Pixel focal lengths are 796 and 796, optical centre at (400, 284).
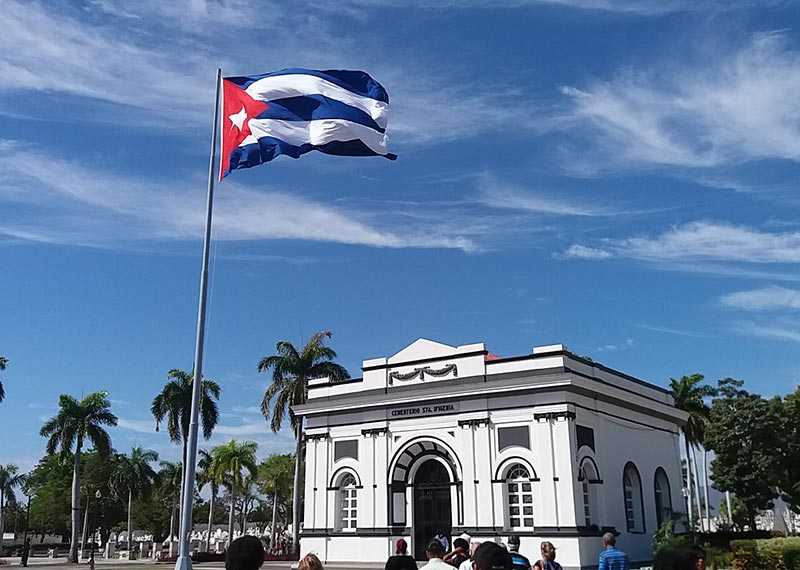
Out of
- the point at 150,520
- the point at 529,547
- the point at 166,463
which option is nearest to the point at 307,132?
the point at 529,547

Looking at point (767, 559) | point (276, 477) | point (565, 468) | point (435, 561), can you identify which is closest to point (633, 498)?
point (565, 468)

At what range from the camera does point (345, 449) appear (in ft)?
118

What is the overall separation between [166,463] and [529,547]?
4790 cm

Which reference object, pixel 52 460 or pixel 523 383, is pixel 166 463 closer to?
pixel 52 460

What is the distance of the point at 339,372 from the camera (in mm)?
45781

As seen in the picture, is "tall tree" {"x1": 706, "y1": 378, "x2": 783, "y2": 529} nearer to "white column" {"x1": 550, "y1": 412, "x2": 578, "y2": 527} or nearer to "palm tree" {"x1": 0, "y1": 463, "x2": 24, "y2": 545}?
"white column" {"x1": 550, "y1": 412, "x2": 578, "y2": 527}

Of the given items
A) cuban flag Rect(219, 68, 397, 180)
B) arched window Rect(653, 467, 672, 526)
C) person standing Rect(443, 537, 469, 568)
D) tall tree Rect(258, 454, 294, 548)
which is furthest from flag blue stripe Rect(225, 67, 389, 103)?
tall tree Rect(258, 454, 294, 548)

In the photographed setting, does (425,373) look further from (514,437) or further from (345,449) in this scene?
(345,449)


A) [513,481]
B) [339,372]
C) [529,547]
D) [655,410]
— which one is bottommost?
[529,547]

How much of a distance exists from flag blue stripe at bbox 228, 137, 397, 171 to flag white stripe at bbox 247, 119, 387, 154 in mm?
92

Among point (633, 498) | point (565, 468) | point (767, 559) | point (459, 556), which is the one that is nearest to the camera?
point (459, 556)

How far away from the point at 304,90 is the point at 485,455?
60.1 feet

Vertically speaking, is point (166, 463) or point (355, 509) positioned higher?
point (166, 463)

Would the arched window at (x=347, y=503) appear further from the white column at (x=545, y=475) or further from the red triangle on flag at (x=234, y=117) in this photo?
the red triangle on flag at (x=234, y=117)
